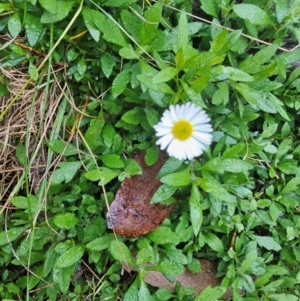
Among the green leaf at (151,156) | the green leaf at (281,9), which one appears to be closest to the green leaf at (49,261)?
the green leaf at (151,156)

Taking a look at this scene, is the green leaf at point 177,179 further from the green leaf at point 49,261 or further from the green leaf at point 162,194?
the green leaf at point 49,261

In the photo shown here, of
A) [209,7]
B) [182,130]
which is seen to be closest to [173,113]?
[182,130]

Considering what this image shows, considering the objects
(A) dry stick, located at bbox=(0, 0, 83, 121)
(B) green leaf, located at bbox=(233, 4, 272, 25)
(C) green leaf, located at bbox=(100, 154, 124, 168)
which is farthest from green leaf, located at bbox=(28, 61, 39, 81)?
(B) green leaf, located at bbox=(233, 4, 272, 25)

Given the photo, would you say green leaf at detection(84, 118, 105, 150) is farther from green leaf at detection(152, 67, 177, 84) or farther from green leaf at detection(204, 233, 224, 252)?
green leaf at detection(204, 233, 224, 252)

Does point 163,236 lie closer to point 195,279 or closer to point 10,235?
point 195,279

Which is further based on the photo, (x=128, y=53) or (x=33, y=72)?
(x=33, y=72)

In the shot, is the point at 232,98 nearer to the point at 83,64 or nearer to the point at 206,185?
the point at 206,185

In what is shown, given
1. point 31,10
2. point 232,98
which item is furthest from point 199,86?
point 31,10
